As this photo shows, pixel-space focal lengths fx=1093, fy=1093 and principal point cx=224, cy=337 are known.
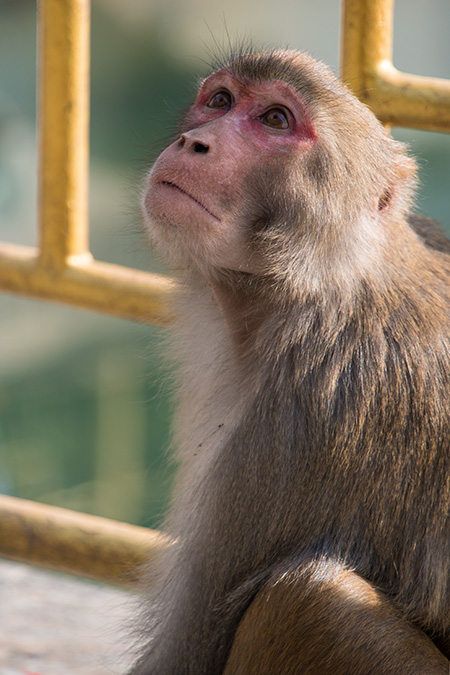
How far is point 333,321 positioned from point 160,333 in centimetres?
84

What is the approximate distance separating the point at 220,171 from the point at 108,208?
1057cm

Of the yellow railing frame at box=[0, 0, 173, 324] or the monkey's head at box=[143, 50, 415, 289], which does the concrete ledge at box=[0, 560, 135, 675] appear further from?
the monkey's head at box=[143, 50, 415, 289]

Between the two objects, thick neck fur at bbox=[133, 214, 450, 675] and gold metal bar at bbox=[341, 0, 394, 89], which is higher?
gold metal bar at bbox=[341, 0, 394, 89]

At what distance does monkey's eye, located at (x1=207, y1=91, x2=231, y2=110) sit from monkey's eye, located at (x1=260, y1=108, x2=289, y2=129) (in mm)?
175

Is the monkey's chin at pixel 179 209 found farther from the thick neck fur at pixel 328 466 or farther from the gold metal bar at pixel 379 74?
the gold metal bar at pixel 379 74

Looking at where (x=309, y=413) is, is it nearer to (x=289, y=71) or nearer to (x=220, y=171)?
(x=220, y=171)

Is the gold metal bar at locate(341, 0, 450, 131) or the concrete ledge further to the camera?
the concrete ledge

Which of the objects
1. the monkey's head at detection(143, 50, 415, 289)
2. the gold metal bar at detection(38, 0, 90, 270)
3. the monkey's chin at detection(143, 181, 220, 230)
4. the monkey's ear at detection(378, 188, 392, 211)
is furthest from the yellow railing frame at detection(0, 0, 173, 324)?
the monkey's ear at detection(378, 188, 392, 211)

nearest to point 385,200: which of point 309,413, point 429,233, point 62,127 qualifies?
point 429,233

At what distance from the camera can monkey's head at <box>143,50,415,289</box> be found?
2.53 metres

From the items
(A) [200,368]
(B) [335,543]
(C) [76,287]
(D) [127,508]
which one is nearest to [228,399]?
(A) [200,368]

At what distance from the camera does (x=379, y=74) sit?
2889 millimetres

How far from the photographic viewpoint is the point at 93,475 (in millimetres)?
10961

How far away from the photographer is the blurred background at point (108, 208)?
35.9 feet
